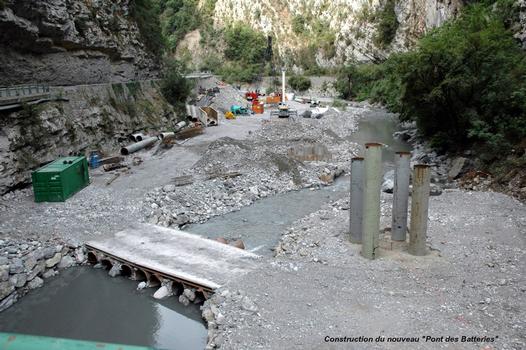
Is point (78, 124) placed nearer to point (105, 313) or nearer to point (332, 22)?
point (105, 313)

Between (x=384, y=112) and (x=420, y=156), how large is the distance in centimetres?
3087

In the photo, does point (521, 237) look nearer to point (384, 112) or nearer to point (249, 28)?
point (384, 112)

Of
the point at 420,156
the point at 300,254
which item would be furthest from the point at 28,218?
the point at 420,156

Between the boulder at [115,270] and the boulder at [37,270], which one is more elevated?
the boulder at [37,270]

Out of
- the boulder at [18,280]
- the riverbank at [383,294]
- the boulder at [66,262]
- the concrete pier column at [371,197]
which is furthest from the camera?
the boulder at [66,262]

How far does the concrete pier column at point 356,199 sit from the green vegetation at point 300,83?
69.3m

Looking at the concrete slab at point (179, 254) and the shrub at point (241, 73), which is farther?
the shrub at point (241, 73)

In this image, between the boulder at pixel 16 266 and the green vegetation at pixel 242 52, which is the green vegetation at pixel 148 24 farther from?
the green vegetation at pixel 242 52

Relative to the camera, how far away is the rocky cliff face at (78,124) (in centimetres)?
1695

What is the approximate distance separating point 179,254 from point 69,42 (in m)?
18.1

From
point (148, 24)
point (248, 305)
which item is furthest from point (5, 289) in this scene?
point (148, 24)

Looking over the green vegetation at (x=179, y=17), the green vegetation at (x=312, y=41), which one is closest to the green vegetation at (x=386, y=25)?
the green vegetation at (x=312, y=41)

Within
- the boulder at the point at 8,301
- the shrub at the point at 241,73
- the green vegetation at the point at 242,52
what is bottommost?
the boulder at the point at 8,301

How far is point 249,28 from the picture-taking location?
101m
